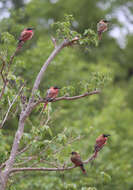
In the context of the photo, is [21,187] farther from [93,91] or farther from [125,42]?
[125,42]

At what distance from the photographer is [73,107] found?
12633 millimetres

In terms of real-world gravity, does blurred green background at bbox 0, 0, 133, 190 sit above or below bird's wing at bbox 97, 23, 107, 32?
below

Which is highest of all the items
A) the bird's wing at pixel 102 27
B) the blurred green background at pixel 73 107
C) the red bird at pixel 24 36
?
the red bird at pixel 24 36

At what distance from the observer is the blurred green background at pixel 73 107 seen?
5203mm

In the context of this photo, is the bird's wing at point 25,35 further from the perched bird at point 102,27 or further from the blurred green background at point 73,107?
the perched bird at point 102,27

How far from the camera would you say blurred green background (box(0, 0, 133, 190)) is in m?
5.20

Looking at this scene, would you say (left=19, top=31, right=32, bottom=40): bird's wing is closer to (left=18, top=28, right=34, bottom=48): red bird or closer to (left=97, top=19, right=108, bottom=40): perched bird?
(left=18, top=28, right=34, bottom=48): red bird

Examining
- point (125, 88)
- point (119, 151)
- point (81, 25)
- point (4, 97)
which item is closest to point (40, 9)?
point (81, 25)

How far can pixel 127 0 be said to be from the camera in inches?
1044

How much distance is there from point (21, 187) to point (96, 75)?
328cm

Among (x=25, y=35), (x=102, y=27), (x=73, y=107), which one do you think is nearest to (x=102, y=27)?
(x=102, y=27)

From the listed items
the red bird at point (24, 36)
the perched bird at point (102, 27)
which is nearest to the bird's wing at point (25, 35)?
the red bird at point (24, 36)

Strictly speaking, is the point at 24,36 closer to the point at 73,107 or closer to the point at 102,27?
the point at 102,27

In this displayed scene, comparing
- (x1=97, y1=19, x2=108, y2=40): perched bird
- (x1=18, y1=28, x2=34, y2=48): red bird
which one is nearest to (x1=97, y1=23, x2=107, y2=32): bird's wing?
(x1=97, y1=19, x2=108, y2=40): perched bird
